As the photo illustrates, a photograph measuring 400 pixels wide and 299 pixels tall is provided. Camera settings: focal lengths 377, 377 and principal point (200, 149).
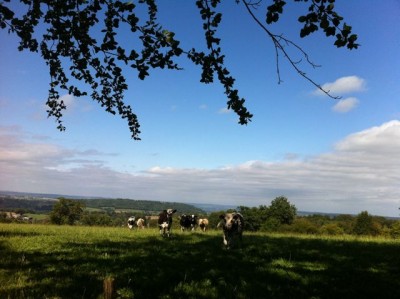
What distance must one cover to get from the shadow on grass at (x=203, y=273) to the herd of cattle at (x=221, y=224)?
2.95m

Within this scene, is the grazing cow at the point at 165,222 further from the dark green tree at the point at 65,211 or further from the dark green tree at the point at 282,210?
the dark green tree at the point at 282,210

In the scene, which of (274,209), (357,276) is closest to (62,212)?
(274,209)

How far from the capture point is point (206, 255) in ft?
48.0

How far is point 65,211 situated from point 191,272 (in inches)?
3846

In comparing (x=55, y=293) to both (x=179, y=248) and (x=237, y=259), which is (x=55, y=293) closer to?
(x=237, y=259)

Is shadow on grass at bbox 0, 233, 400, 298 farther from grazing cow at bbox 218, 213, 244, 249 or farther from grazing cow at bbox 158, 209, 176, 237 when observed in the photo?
grazing cow at bbox 158, 209, 176, 237

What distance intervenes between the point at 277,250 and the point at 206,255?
372 centimetres

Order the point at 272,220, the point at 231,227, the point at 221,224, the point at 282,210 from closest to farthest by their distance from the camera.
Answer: the point at 231,227, the point at 221,224, the point at 272,220, the point at 282,210

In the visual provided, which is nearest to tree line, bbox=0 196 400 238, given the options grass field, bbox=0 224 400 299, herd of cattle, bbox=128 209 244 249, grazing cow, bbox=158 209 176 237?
herd of cattle, bbox=128 209 244 249

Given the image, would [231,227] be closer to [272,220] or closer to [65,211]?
[65,211]

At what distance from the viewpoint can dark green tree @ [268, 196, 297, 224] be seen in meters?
121

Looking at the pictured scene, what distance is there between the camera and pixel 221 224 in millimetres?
22516

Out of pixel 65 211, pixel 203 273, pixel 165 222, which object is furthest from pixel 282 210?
pixel 203 273

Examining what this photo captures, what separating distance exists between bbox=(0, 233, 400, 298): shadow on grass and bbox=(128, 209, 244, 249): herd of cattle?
9.67 ft
